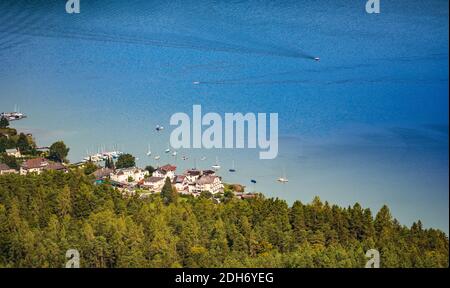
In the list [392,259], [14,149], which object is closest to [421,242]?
[392,259]

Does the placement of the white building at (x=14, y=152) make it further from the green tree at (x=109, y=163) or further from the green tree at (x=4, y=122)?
the green tree at (x=109, y=163)

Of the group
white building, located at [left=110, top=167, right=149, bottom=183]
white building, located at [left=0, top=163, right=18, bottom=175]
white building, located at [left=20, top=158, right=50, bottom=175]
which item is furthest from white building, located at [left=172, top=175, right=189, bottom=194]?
white building, located at [left=0, top=163, right=18, bottom=175]

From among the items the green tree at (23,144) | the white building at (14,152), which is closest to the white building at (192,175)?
the green tree at (23,144)

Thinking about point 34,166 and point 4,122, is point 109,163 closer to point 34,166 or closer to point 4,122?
point 34,166

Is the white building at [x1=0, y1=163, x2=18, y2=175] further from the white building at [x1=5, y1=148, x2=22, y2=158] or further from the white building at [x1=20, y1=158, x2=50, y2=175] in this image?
the white building at [x1=5, y1=148, x2=22, y2=158]

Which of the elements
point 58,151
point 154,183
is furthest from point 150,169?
point 58,151
